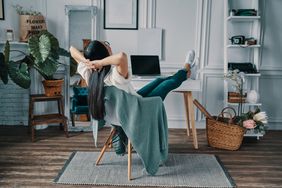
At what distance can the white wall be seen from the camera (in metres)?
4.48

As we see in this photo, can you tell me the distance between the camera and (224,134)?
3.84m

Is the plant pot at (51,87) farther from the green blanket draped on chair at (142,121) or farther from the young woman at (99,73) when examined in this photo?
the green blanket draped on chair at (142,121)

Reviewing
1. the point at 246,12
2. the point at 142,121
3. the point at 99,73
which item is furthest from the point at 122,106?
the point at 246,12

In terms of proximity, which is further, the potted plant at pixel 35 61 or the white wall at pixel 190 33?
the white wall at pixel 190 33

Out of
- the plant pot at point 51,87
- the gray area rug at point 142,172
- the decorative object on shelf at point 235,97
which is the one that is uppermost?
the plant pot at point 51,87

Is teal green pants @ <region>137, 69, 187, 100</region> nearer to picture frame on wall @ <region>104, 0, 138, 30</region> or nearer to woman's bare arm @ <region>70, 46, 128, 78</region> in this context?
woman's bare arm @ <region>70, 46, 128, 78</region>

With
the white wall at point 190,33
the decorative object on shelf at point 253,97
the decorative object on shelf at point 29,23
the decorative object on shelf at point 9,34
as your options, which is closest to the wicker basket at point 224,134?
the decorative object on shelf at point 253,97

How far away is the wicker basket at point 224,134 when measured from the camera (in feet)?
12.5

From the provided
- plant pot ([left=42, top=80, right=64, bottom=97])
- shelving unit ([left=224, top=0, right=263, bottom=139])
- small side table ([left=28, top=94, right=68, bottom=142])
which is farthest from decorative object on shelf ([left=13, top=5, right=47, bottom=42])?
shelving unit ([left=224, top=0, right=263, bottom=139])

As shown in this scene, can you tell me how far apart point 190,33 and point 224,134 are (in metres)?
1.40

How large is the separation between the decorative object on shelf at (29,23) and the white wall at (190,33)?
0.17 m

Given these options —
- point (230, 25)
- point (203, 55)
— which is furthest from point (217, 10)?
point (203, 55)

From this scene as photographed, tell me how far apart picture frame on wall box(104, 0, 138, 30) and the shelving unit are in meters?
1.10

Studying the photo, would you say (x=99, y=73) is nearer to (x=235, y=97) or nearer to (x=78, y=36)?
(x=78, y=36)
